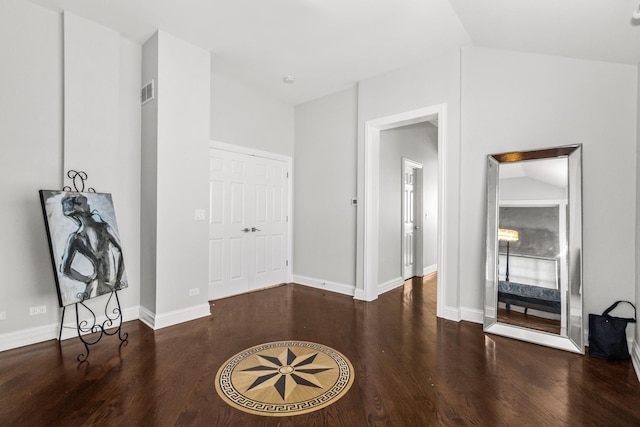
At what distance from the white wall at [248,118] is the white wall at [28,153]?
4.89 ft

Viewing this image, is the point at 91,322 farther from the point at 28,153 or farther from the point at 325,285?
the point at 325,285

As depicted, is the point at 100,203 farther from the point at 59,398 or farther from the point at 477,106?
the point at 477,106

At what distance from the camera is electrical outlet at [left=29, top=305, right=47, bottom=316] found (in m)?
2.81

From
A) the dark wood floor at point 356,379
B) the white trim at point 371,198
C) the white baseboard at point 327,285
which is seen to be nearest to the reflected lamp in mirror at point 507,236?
the dark wood floor at point 356,379

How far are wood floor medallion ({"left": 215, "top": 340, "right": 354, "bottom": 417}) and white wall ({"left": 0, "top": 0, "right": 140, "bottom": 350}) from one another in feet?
6.47

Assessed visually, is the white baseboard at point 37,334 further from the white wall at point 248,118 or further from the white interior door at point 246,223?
the white wall at point 248,118

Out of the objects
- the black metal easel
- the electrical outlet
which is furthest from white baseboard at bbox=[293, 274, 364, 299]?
the electrical outlet

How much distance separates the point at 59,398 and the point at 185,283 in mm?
1511

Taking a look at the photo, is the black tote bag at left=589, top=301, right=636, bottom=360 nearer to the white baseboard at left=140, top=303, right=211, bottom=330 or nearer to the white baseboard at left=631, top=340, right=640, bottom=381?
the white baseboard at left=631, top=340, right=640, bottom=381

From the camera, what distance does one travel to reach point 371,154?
14.0ft

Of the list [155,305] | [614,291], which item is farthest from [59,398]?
[614,291]

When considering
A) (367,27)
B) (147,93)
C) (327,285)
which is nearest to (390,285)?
(327,285)

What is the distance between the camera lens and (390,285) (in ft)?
15.7

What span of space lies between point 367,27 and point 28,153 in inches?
134
